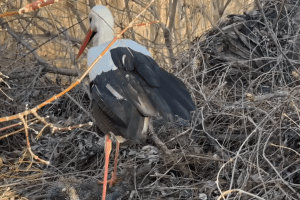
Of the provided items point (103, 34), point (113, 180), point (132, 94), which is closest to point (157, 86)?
point (132, 94)

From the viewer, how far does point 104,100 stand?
8.96 ft

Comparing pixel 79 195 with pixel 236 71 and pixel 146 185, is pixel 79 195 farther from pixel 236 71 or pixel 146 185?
pixel 236 71

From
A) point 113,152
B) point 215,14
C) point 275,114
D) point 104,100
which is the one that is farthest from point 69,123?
point 215,14

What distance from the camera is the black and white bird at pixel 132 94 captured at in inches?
106

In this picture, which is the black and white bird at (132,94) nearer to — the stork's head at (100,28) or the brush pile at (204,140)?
the brush pile at (204,140)

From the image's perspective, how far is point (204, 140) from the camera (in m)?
3.58

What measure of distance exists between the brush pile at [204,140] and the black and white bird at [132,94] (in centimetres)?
45

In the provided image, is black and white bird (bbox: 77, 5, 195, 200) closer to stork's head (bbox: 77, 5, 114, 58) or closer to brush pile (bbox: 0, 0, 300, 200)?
brush pile (bbox: 0, 0, 300, 200)

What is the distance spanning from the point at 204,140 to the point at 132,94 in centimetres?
109

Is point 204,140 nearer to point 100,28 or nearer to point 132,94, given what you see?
point 132,94

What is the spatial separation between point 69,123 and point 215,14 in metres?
2.37

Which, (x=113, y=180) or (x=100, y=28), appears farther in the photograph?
(x=100, y=28)

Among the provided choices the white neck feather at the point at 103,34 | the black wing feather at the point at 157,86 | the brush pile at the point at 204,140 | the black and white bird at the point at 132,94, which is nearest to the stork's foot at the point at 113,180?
the brush pile at the point at 204,140

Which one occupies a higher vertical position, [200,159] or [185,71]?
[185,71]
